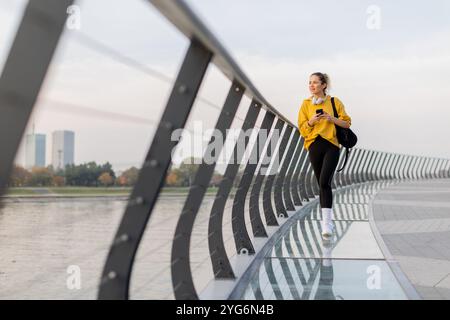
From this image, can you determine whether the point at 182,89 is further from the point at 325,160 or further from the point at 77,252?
the point at 77,252

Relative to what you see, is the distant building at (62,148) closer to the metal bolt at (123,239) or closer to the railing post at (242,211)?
the metal bolt at (123,239)

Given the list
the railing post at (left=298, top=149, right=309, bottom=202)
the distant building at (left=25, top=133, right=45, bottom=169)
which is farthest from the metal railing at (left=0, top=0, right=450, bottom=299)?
the railing post at (left=298, top=149, right=309, bottom=202)

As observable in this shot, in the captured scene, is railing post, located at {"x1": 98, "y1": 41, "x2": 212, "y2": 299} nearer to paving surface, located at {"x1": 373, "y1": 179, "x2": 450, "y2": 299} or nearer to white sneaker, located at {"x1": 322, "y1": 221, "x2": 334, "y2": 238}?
paving surface, located at {"x1": 373, "y1": 179, "x2": 450, "y2": 299}

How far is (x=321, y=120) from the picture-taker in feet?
19.5

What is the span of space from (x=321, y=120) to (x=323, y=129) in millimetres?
79

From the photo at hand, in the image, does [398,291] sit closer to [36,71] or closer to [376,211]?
[36,71]

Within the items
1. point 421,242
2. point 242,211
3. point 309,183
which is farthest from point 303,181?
point 242,211

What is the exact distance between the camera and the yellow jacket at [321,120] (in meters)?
5.91

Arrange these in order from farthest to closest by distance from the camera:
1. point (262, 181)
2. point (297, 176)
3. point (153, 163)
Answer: point (297, 176), point (262, 181), point (153, 163)

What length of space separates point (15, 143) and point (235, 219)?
3569 millimetres

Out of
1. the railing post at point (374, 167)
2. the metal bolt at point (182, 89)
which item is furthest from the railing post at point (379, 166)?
the metal bolt at point (182, 89)

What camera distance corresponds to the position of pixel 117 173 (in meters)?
2.32

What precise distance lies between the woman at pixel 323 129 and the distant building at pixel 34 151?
4.11m
